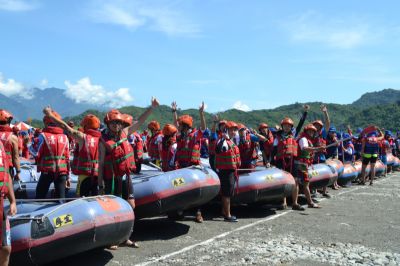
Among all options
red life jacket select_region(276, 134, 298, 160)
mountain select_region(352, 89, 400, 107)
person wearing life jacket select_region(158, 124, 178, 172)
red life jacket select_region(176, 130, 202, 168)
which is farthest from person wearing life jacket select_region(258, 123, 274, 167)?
mountain select_region(352, 89, 400, 107)

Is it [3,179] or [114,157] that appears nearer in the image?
[3,179]

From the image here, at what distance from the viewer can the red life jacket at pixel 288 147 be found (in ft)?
28.6

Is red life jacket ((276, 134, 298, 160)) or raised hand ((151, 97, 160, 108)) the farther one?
red life jacket ((276, 134, 298, 160))

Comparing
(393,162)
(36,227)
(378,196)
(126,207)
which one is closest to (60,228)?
(36,227)

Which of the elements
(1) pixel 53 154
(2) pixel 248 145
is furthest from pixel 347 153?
(1) pixel 53 154

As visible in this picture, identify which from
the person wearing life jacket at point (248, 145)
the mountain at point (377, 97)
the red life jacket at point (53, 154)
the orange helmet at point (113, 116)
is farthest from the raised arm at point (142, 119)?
the mountain at point (377, 97)

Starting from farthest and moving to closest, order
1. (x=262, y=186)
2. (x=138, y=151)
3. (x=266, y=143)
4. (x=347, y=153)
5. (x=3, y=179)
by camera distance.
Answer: (x=347, y=153) → (x=266, y=143) → (x=138, y=151) → (x=262, y=186) → (x=3, y=179)

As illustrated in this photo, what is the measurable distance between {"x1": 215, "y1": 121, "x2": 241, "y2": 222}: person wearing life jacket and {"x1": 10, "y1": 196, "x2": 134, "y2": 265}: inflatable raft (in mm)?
2629

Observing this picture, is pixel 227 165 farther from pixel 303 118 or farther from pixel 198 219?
pixel 303 118

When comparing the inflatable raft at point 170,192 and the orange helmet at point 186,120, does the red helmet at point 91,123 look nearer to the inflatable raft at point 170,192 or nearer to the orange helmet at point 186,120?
the inflatable raft at point 170,192

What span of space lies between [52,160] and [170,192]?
1675 millimetres

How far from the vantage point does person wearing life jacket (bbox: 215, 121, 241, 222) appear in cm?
744

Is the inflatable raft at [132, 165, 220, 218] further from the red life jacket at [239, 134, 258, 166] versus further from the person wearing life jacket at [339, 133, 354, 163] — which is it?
the person wearing life jacket at [339, 133, 354, 163]

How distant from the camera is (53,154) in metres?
6.17
